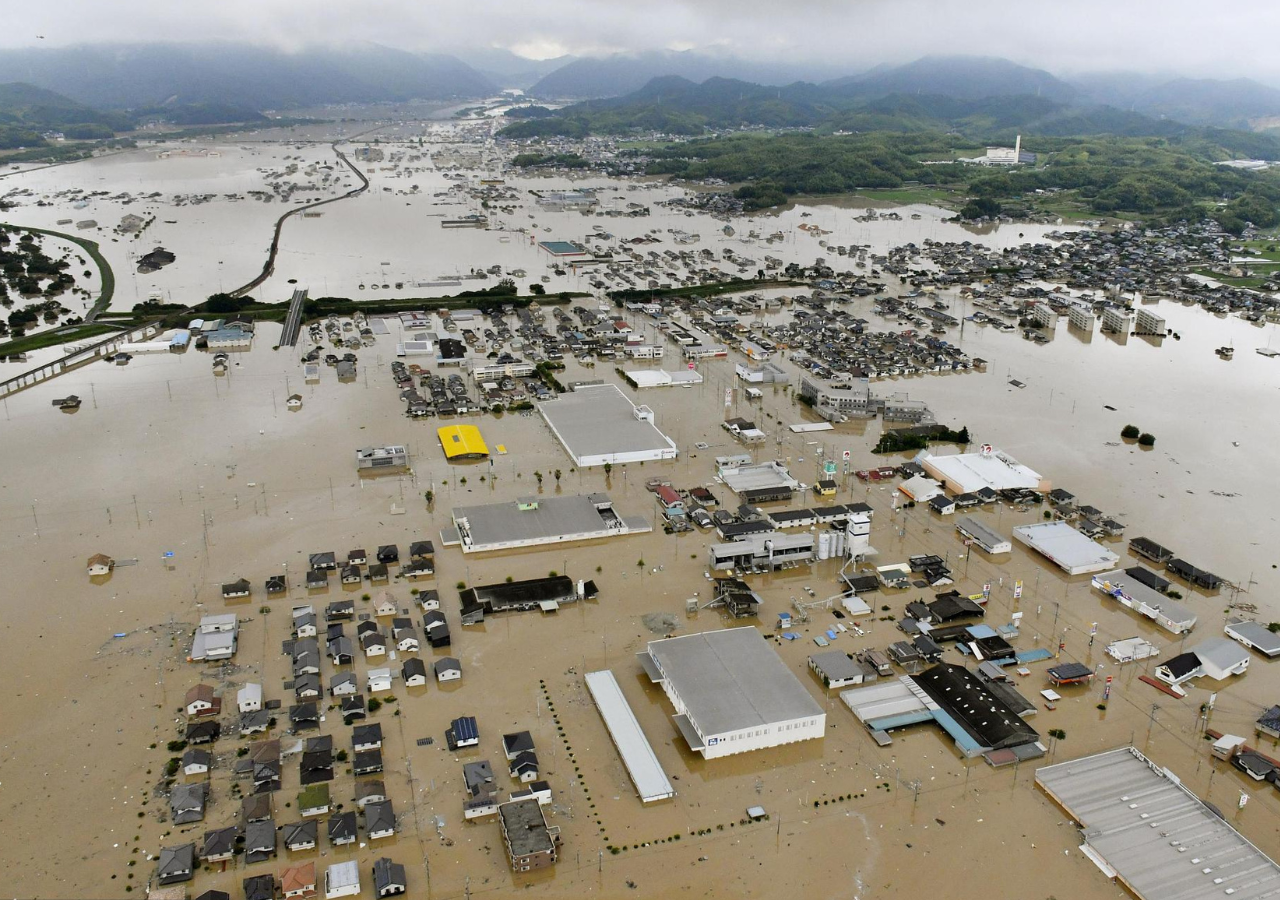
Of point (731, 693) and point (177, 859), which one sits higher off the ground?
point (731, 693)

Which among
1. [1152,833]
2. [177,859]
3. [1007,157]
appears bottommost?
[1152,833]

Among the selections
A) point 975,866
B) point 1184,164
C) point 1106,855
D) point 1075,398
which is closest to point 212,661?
point 975,866

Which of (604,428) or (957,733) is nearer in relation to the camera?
(957,733)

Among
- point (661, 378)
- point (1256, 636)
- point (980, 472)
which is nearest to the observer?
point (1256, 636)

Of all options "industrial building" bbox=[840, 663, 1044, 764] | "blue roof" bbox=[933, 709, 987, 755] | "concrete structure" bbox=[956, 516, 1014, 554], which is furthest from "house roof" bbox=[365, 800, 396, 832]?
"concrete structure" bbox=[956, 516, 1014, 554]

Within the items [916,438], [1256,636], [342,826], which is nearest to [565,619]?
[342,826]

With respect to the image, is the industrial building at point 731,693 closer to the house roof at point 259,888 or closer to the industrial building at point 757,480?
the house roof at point 259,888

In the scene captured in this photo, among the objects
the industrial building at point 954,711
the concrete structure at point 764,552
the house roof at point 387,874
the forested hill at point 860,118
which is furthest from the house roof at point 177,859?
the forested hill at point 860,118

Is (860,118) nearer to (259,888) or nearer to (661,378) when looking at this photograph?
(661,378)
